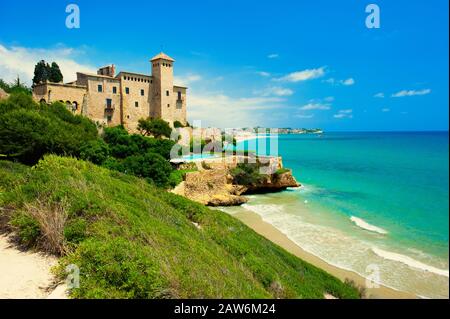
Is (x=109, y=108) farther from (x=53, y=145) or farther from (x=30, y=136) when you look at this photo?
(x=30, y=136)

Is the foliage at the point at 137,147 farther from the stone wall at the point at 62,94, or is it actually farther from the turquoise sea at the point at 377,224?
the stone wall at the point at 62,94

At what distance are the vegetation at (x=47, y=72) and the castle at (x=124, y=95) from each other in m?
4.41

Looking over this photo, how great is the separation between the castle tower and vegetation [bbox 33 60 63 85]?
1283cm

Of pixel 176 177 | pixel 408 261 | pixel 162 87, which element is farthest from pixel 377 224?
pixel 162 87

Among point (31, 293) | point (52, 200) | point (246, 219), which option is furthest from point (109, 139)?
point (31, 293)

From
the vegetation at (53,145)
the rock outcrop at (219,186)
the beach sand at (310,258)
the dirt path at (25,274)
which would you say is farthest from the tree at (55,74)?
the dirt path at (25,274)

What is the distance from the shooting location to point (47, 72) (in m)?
39.1

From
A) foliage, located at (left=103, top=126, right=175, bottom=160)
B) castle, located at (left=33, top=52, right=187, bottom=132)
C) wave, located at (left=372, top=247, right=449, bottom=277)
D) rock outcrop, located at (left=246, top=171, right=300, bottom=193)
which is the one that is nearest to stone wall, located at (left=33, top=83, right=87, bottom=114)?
castle, located at (left=33, top=52, right=187, bottom=132)

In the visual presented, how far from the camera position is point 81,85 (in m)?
36.1

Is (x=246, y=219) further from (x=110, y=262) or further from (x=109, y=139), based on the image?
(x=109, y=139)

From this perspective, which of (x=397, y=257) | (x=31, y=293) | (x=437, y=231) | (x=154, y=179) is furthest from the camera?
(x=154, y=179)

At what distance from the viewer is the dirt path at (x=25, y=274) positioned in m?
3.79

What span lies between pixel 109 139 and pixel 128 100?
A: 481 inches
